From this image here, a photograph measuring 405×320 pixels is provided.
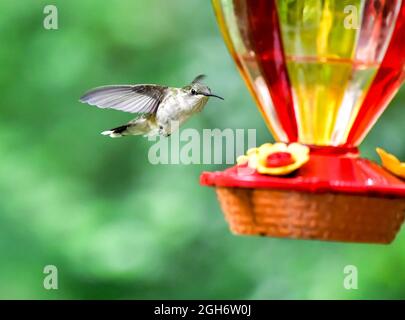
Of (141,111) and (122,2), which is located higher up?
(122,2)

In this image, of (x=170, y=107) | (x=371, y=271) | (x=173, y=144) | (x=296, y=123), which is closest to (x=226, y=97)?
(x=173, y=144)

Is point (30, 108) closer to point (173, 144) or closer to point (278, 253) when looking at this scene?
point (173, 144)

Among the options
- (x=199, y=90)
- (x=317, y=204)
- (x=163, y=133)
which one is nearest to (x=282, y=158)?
(x=317, y=204)

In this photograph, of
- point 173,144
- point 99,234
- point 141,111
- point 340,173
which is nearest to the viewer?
point 340,173

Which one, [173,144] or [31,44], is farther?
[31,44]

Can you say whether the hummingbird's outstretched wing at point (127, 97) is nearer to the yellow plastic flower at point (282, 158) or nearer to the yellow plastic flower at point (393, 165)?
the yellow plastic flower at point (282, 158)

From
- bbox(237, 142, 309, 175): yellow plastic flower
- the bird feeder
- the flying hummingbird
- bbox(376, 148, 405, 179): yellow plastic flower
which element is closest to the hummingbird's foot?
the flying hummingbird

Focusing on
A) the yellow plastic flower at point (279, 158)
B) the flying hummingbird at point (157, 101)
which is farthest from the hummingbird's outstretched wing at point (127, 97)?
the yellow plastic flower at point (279, 158)
